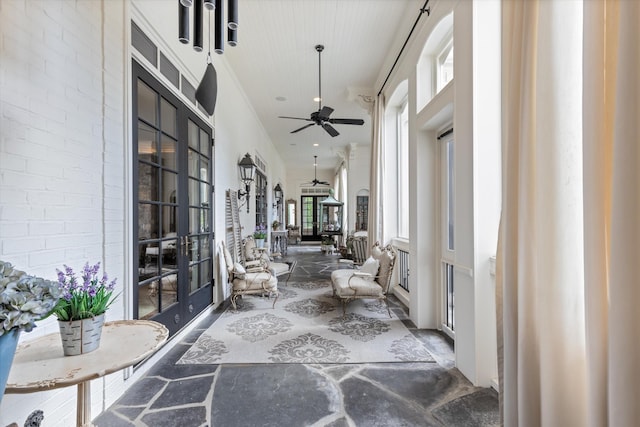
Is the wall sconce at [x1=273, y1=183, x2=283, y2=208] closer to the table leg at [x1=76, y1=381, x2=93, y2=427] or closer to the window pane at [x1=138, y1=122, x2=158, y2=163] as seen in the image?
the window pane at [x1=138, y1=122, x2=158, y2=163]

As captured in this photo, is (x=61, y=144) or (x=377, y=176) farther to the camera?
(x=377, y=176)

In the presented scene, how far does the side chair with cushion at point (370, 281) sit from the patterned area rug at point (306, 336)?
0.30 m

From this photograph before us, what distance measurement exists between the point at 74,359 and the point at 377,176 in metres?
4.91

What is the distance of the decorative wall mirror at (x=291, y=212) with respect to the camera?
582 inches

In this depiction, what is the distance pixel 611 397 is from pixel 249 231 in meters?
6.07


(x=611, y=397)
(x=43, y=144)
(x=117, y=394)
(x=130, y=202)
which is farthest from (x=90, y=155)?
(x=611, y=397)

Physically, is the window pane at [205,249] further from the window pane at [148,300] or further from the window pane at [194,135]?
the window pane at [194,135]

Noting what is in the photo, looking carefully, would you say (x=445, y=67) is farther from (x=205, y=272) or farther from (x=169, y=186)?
(x=205, y=272)

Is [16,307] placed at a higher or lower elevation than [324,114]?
lower

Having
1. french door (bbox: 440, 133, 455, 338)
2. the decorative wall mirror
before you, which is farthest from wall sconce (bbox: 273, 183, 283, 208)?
french door (bbox: 440, 133, 455, 338)

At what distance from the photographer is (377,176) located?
5484mm

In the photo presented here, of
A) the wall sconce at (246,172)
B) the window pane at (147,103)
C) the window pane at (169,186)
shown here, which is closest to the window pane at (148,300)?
the window pane at (169,186)

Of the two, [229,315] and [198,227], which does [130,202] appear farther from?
[229,315]

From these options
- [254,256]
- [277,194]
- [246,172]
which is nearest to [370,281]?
[254,256]
